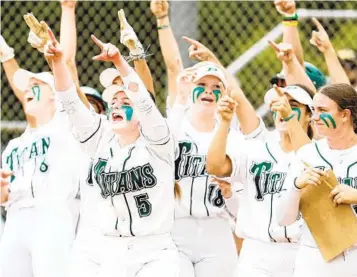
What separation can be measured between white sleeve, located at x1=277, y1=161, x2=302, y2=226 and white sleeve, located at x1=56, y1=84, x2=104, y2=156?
102cm

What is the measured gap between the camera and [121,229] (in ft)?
17.9

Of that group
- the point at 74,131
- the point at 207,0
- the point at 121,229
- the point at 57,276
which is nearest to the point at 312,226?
the point at 121,229

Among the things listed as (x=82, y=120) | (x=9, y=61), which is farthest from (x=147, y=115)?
(x=9, y=61)

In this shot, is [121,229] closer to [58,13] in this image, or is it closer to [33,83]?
[33,83]

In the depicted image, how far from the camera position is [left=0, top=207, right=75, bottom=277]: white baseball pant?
609 centimetres

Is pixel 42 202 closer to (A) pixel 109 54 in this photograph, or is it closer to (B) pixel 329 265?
(A) pixel 109 54

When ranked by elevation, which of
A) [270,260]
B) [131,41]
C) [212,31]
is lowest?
[270,260]

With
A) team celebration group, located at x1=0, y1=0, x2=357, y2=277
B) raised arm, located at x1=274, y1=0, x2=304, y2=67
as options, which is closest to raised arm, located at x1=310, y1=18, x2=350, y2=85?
team celebration group, located at x1=0, y1=0, x2=357, y2=277

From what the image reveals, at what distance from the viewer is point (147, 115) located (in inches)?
208

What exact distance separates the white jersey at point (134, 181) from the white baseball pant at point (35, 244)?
0.71m

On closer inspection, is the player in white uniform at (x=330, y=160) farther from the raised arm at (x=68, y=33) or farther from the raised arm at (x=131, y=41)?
the raised arm at (x=68, y=33)

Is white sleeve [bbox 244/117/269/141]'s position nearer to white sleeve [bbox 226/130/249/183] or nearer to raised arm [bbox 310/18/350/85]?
white sleeve [bbox 226/130/249/183]

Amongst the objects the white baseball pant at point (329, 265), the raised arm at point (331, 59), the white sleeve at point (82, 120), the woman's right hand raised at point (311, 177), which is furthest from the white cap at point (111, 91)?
the raised arm at point (331, 59)

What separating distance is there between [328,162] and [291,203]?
26 cm
